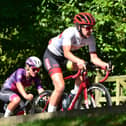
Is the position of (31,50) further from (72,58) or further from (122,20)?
(72,58)

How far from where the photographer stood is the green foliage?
38.5 ft

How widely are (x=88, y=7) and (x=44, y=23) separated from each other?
106 centimetres

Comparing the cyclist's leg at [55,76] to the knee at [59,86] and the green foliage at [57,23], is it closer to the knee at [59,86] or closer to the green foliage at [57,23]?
the knee at [59,86]

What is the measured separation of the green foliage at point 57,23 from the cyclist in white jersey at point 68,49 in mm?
3707

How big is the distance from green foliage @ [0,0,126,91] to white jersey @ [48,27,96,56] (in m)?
3.72

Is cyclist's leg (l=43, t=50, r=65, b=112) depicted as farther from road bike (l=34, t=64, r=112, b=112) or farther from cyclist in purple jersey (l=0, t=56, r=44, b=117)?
cyclist in purple jersey (l=0, t=56, r=44, b=117)

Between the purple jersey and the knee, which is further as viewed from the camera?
the purple jersey

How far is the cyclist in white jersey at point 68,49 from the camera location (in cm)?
749

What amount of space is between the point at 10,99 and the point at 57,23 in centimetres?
364

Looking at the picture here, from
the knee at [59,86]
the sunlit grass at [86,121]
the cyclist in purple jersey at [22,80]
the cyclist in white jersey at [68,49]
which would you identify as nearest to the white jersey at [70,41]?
the cyclist in white jersey at [68,49]

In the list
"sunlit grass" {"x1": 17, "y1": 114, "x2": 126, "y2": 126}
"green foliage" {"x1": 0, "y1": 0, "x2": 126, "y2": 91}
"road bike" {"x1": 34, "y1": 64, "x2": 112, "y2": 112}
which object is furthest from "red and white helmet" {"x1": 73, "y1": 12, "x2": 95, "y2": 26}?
"green foliage" {"x1": 0, "y1": 0, "x2": 126, "y2": 91}

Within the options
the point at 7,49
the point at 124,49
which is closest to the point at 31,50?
the point at 7,49

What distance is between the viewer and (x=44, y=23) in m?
12.2

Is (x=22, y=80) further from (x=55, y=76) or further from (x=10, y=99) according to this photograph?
(x=55, y=76)
